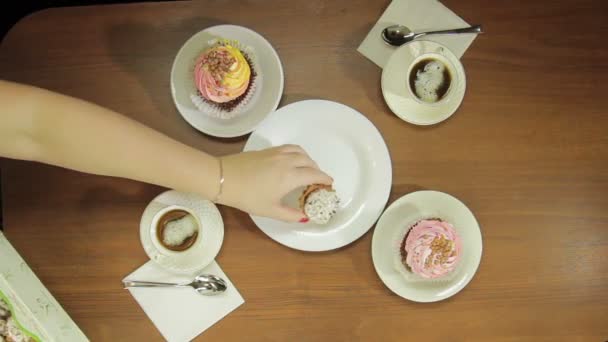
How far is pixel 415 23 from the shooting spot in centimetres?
141

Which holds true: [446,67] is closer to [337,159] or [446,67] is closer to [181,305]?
[337,159]

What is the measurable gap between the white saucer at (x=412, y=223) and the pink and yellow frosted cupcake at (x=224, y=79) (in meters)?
0.48

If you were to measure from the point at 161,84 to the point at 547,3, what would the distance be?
40.8 inches

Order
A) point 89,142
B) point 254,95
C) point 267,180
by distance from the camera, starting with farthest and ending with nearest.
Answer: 1. point 254,95
2. point 267,180
3. point 89,142

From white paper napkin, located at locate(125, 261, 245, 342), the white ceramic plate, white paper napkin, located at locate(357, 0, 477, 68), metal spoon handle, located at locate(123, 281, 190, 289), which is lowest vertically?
white paper napkin, located at locate(125, 261, 245, 342)

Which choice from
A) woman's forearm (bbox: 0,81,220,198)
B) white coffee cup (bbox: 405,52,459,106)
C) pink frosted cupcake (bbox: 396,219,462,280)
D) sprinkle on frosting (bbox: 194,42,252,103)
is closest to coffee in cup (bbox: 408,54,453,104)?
white coffee cup (bbox: 405,52,459,106)

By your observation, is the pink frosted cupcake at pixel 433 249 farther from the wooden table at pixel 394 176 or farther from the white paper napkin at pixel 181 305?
the white paper napkin at pixel 181 305

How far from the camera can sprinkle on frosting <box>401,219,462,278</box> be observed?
1253 millimetres

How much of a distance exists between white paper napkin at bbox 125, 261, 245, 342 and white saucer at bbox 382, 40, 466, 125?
0.63 metres

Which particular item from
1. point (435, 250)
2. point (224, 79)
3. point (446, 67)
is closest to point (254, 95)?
point (224, 79)

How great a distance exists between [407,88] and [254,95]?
1.30ft

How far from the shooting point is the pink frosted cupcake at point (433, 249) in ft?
4.11

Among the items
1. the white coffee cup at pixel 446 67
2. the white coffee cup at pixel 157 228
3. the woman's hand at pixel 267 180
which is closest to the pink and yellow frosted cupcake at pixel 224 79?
the woman's hand at pixel 267 180

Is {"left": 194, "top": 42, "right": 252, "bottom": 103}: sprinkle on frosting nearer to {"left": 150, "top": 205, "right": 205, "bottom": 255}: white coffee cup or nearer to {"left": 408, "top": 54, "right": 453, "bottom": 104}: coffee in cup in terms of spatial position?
{"left": 150, "top": 205, "right": 205, "bottom": 255}: white coffee cup
